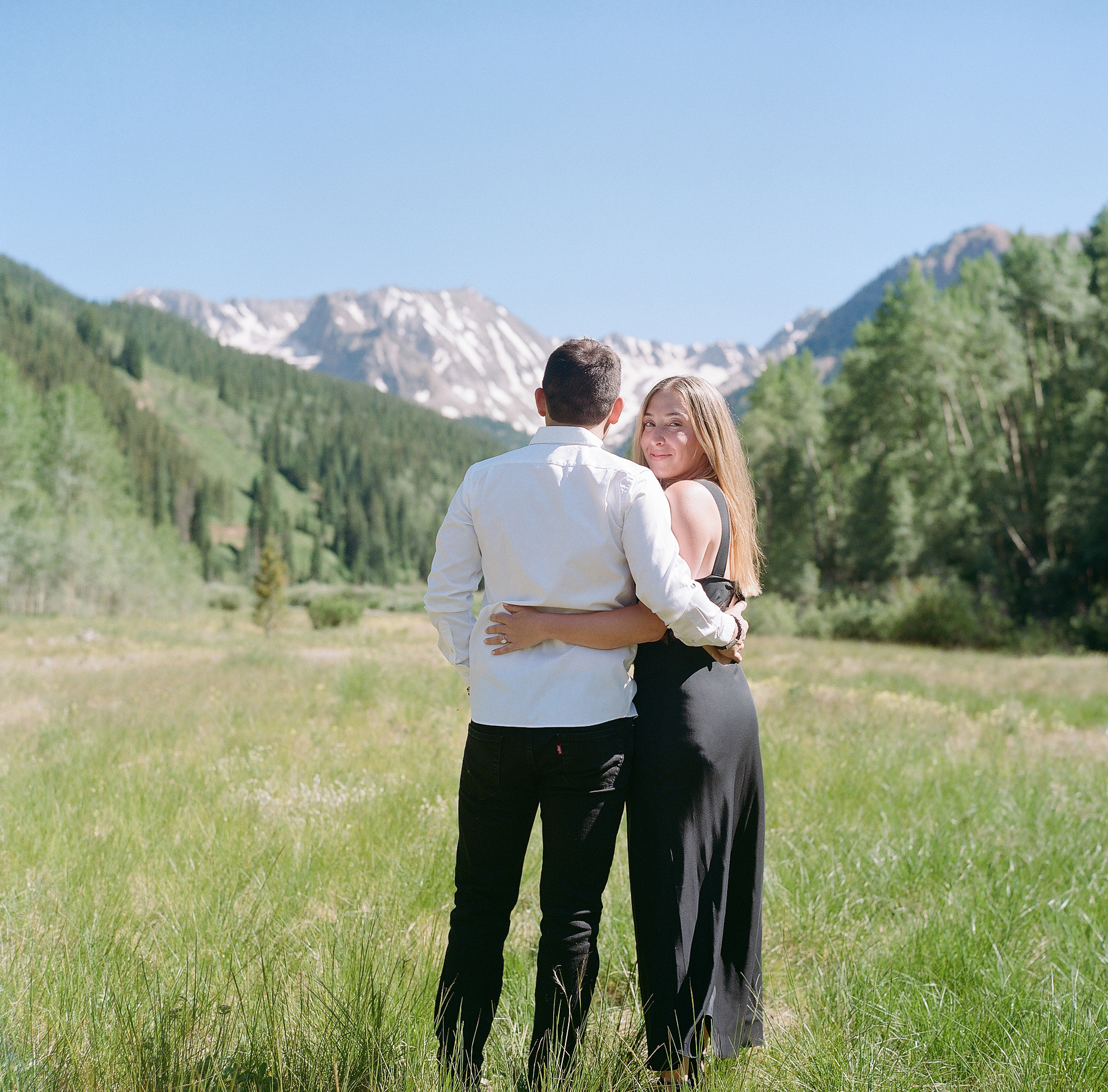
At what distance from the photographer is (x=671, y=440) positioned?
2.58 metres

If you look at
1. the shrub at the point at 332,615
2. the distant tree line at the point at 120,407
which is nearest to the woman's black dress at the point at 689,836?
the shrub at the point at 332,615

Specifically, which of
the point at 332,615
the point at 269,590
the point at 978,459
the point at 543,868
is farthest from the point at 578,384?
the point at 269,590

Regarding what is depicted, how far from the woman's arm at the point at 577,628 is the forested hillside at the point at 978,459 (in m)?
31.7

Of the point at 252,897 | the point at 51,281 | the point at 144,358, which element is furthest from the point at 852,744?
the point at 51,281

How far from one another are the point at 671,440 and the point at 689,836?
49.6 inches

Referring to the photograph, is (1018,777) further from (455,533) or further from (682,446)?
(455,533)

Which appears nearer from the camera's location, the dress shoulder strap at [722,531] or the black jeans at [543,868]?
the black jeans at [543,868]

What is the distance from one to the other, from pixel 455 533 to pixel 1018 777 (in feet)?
19.2

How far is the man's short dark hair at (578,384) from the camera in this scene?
2270 mm

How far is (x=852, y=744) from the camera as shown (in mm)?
7281

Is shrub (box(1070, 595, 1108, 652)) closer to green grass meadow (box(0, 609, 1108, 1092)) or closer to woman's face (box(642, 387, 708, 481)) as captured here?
green grass meadow (box(0, 609, 1108, 1092))

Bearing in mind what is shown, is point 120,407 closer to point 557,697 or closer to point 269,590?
point 269,590

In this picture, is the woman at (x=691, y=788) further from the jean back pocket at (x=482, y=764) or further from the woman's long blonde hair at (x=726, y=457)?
the jean back pocket at (x=482, y=764)

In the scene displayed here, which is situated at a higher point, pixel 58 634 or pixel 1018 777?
pixel 1018 777
